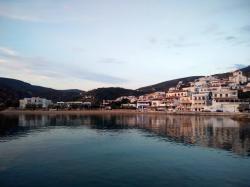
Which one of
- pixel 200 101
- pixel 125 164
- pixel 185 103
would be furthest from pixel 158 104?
pixel 125 164

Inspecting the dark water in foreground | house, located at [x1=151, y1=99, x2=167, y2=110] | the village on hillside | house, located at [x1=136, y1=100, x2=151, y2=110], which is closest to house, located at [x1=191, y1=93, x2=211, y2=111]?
the village on hillside

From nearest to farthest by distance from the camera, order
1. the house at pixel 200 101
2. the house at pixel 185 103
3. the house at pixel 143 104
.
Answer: the house at pixel 200 101 < the house at pixel 185 103 < the house at pixel 143 104

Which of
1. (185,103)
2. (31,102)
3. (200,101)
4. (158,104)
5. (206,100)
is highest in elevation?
(31,102)

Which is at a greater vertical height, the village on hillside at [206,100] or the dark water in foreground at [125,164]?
the village on hillside at [206,100]

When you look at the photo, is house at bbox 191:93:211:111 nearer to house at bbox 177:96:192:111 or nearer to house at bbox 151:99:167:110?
house at bbox 177:96:192:111

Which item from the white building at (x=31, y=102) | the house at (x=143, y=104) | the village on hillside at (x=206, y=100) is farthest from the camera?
the white building at (x=31, y=102)

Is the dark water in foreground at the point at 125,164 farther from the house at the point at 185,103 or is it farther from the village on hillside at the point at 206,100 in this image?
the house at the point at 185,103

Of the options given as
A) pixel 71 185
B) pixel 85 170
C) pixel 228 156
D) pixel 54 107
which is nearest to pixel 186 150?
pixel 228 156

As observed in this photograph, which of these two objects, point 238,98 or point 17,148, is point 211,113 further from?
point 17,148

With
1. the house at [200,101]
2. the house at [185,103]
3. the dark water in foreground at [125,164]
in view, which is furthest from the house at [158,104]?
the dark water in foreground at [125,164]

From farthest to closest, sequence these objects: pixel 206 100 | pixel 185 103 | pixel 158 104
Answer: pixel 158 104 < pixel 185 103 < pixel 206 100

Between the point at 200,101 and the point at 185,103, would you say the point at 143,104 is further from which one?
the point at 200,101

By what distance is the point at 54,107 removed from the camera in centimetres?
17075

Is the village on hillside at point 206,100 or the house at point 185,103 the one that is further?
the house at point 185,103
